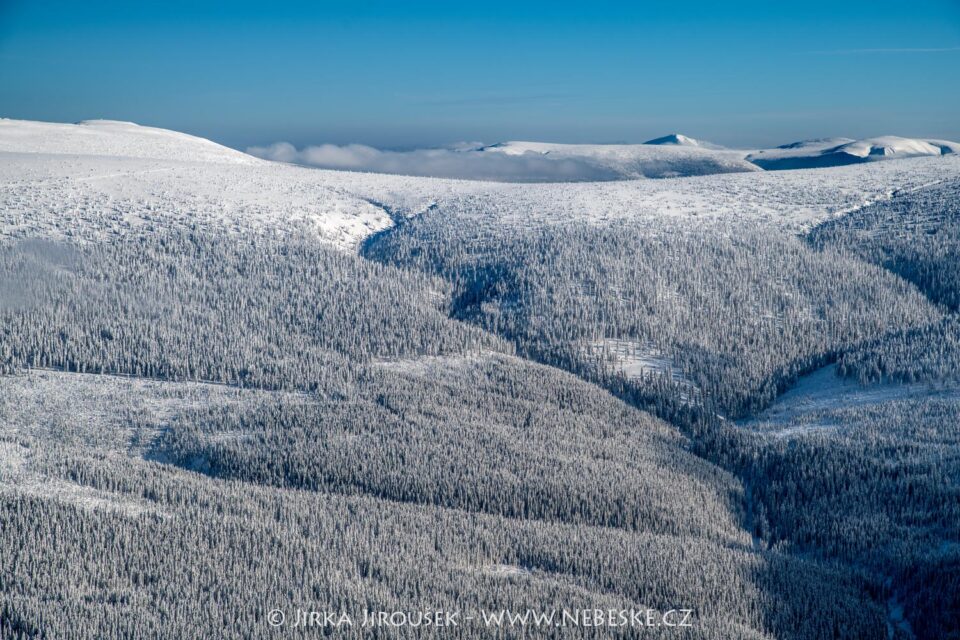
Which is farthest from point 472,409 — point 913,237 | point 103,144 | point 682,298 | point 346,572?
point 103,144

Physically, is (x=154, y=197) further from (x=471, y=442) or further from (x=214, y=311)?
(x=471, y=442)

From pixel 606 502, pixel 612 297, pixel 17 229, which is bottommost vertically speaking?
pixel 606 502

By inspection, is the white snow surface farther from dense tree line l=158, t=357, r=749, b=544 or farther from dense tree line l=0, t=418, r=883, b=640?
dense tree line l=0, t=418, r=883, b=640

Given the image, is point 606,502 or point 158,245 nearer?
point 606,502

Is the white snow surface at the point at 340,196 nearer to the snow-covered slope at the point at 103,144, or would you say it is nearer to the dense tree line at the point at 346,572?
the snow-covered slope at the point at 103,144

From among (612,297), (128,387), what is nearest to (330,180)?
(612,297)

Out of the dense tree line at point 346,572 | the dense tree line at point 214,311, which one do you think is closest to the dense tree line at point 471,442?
the dense tree line at point 346,572

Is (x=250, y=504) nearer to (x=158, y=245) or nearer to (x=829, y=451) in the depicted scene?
(x=829, y=451)

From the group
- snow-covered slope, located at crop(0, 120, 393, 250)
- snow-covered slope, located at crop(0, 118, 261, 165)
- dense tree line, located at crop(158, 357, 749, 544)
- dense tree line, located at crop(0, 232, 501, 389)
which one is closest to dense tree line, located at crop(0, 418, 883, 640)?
dense tree line, located at crop(158, 357, 749, 544)
